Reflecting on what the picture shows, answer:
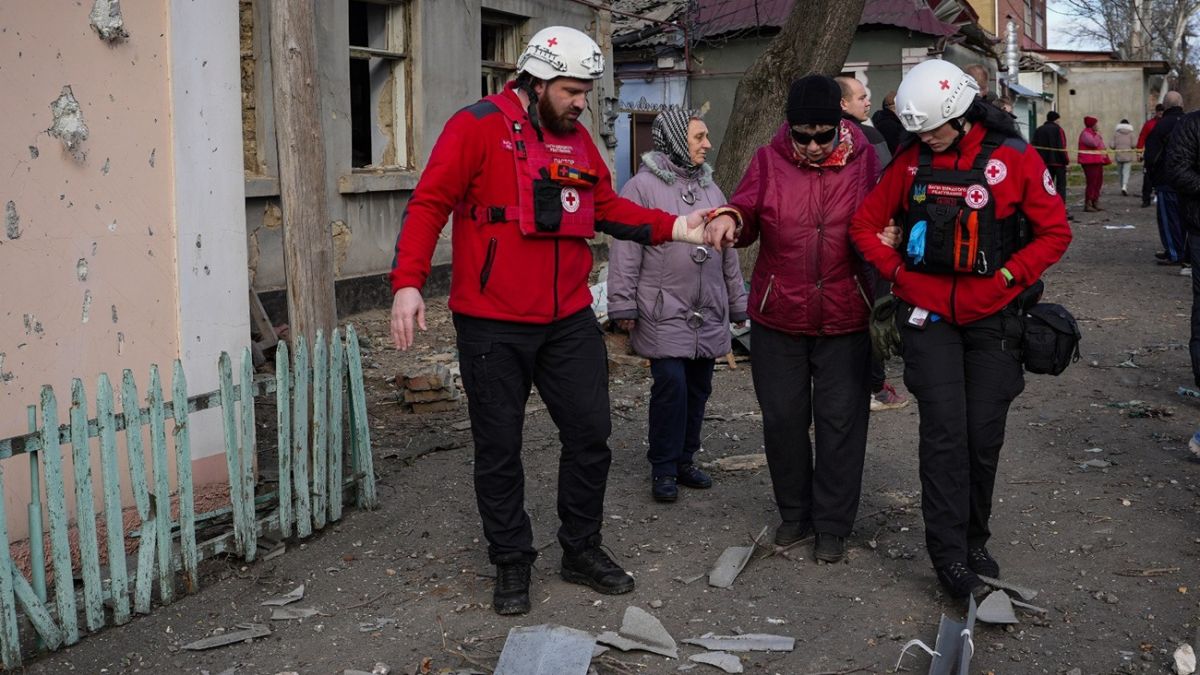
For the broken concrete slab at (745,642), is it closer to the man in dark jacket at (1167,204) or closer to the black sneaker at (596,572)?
the black sneaker at (596,572)

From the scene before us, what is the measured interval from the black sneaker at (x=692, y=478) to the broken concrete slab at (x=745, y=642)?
1951 mm

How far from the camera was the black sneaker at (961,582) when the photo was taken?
4645 mm

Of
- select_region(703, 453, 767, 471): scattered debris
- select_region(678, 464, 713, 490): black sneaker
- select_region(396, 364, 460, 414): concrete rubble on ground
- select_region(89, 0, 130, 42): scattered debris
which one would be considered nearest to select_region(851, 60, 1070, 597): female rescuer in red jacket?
select_region(678, 464, 713, 490): black sneaker

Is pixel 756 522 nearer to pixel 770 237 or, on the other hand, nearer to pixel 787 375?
pixel 787 375

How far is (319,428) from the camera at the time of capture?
573cm

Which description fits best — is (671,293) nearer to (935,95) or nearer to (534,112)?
(534,112)

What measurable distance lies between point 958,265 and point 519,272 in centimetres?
156

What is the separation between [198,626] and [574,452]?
1529mm

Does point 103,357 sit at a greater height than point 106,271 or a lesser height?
lesser

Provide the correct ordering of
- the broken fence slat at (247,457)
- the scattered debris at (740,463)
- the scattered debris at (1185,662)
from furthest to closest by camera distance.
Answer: the scattered debris at (740,463), the broken fence slat at (247,457), the scattered debris at (1185,662)

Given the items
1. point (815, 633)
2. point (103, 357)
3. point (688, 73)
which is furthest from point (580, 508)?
point (688, 73)

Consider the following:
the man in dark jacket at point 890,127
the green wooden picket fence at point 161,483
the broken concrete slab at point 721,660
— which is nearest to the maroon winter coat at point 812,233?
the broken concrete slab at point 721,660

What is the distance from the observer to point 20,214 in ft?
16.3

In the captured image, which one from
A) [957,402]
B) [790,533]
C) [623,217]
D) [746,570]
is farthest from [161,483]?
[957,402]
